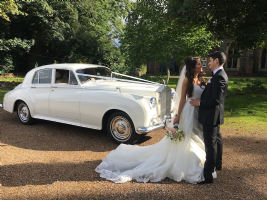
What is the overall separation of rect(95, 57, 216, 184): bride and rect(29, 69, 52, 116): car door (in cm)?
312

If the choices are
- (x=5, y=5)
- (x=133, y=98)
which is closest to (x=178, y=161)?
(x=133, y=98)

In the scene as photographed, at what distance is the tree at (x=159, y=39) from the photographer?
43.6 feet

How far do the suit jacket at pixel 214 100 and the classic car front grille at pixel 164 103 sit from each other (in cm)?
181

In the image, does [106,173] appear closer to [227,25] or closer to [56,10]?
[227,25]

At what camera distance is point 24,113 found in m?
6.86

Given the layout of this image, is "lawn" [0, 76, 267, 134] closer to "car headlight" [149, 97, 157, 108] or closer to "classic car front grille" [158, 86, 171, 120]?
"classic car front grille" [158, 86, 171, 120]

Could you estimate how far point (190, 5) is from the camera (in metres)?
8.52

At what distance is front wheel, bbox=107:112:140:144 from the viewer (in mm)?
5016

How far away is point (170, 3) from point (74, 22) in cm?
1902

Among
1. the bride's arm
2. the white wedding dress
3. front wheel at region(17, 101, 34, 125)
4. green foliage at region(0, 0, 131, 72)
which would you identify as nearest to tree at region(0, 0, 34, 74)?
green foliage at region(0, 0, 131, 72)

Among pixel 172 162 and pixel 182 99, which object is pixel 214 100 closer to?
pixel 182 99

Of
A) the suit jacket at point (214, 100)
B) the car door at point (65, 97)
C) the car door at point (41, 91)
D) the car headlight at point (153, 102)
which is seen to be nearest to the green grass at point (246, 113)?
the car headlight at point (153, 102)

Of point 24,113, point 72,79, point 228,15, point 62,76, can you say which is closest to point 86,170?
point 72,79

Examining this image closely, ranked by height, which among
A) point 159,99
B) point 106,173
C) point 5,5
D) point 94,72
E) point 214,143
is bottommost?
point 106,173
